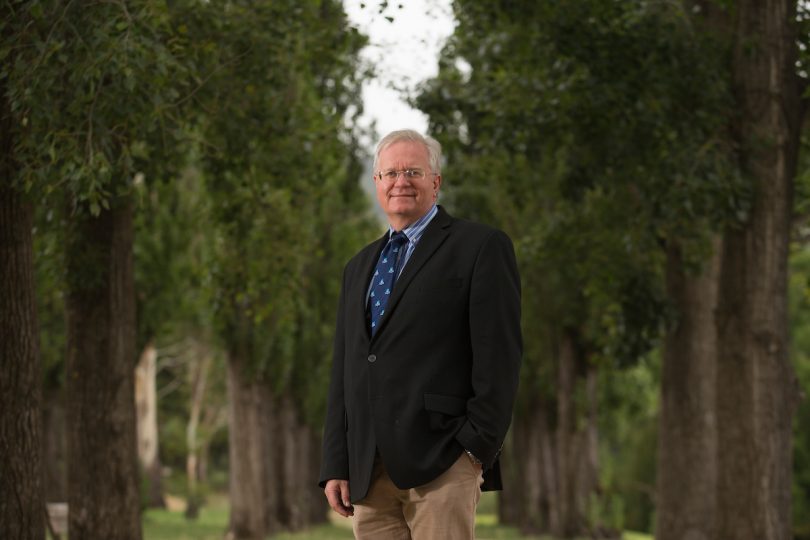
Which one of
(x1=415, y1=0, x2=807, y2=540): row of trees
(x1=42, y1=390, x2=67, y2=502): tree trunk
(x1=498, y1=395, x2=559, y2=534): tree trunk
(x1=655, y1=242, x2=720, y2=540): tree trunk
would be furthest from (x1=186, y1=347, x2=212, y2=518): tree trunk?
(x1=655, y1=242, x2=720, y2=540): tree trunk

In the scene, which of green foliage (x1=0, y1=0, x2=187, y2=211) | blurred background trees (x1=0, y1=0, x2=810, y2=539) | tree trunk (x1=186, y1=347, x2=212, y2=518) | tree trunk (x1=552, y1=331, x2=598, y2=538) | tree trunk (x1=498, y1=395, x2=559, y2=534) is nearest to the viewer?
green foliage (x1=0, y1=0, x2=187, y2=211)

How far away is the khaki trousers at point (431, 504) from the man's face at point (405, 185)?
3.26 feet

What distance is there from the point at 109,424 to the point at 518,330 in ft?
25.8

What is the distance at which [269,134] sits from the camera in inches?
546

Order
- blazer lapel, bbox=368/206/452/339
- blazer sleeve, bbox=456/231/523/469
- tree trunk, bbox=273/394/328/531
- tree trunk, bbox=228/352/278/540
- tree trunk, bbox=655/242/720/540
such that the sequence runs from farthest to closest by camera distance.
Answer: tree trunk, bbox=273/394/328/531 < tree trunk, bbox=228/352/278/540 < tree trunk, bbox=655/242/720/540 < blazer lapel, bbox=368/206/452/339 < blazer sleeve, bbox=456/231/523/469

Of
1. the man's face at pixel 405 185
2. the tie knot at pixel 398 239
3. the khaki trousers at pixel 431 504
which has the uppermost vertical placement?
the man's face at pixel 405 185

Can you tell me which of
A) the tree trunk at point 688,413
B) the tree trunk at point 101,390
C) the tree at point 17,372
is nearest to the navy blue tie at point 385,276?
the tree at point 17,372

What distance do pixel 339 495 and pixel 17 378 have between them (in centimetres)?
450

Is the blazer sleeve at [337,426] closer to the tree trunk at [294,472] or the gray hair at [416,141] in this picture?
the gray hair at [416,141]

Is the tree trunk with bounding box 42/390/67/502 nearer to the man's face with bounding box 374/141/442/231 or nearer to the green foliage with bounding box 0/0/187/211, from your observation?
the green foliage with bounding box 0/0/187/211

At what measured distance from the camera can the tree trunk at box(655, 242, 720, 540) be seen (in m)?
17.2

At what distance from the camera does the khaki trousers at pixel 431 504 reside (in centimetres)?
520

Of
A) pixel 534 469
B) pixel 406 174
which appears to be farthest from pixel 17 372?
pixel 534 469

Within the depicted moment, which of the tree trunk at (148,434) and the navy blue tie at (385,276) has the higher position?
the tree trunk at (148,434)
